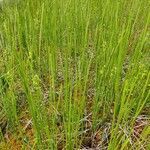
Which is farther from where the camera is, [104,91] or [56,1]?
[56,1]

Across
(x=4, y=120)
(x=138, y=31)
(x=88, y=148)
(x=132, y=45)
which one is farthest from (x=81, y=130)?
(x=138, y=31)

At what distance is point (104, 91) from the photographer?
1.44 metres

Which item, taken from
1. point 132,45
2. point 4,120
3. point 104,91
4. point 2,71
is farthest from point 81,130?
point 132,45

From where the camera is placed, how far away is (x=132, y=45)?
1890 millimetres

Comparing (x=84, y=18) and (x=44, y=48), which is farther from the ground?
(x=84, y=18)

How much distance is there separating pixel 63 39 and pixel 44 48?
0.12 m

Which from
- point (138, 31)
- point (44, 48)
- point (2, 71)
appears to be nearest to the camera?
point (2, 71)

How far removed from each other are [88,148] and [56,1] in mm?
1092

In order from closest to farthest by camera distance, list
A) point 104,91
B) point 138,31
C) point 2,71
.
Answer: point 104,91 < point 2,71 < point 138,31

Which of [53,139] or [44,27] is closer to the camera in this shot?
[53,139]

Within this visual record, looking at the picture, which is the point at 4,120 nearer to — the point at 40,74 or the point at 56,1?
the point at 40,74

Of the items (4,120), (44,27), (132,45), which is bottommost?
(4,120)

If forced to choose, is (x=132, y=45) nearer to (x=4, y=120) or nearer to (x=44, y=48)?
(x=44, y=48)

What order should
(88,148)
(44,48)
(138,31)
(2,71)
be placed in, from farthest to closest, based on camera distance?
(138,31) < (44,48) < (2,71) < (88,148)
